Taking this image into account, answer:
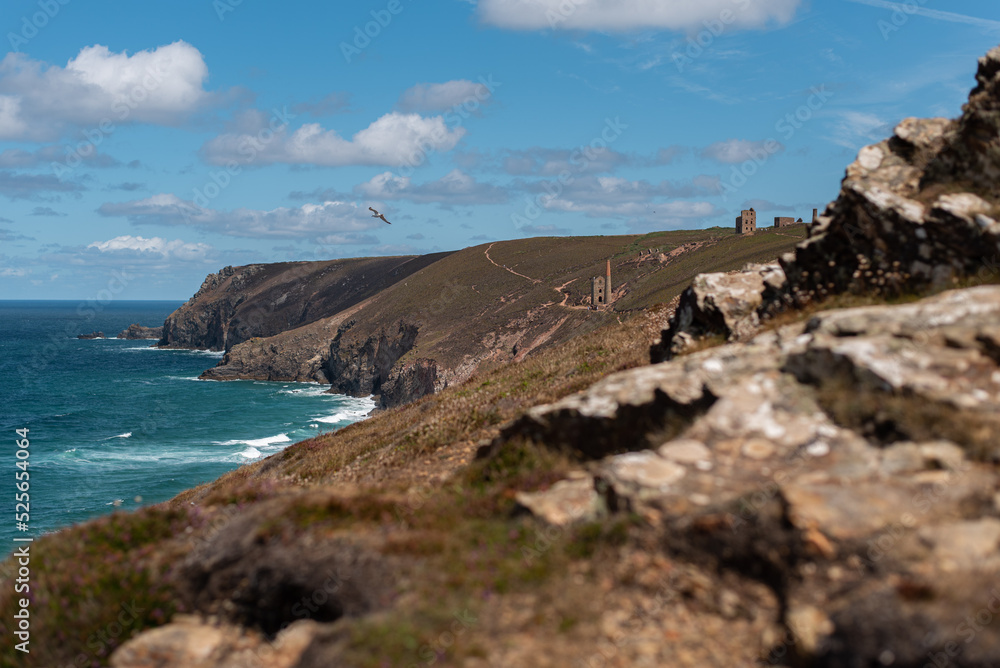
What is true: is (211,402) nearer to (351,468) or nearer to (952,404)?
(351,468)

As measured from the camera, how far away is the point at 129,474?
152ft

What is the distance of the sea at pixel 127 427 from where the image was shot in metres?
41.4

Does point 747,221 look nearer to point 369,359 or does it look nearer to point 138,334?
point 369,359

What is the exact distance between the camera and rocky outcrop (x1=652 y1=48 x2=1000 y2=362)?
359 inches

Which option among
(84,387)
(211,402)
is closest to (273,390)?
(211,402)

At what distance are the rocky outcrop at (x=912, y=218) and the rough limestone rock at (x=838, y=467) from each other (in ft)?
5.04

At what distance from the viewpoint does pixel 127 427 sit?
63.8 meters

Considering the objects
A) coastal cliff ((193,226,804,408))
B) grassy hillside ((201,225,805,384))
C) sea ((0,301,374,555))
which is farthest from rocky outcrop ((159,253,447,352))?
sea ((0,301,374,555))

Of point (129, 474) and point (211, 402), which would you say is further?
point (211, 402)

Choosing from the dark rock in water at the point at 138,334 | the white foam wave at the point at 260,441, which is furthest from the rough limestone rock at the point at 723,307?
the dark rock in water at the point at 138,334

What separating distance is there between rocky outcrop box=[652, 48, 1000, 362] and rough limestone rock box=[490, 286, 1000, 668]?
154 centimetres

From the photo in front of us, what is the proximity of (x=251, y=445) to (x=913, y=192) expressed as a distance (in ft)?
184

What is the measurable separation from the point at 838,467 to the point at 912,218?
18.5 feet

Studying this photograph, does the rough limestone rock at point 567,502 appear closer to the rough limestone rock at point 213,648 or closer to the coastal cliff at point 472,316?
the rough limestone rock at point 213,648
